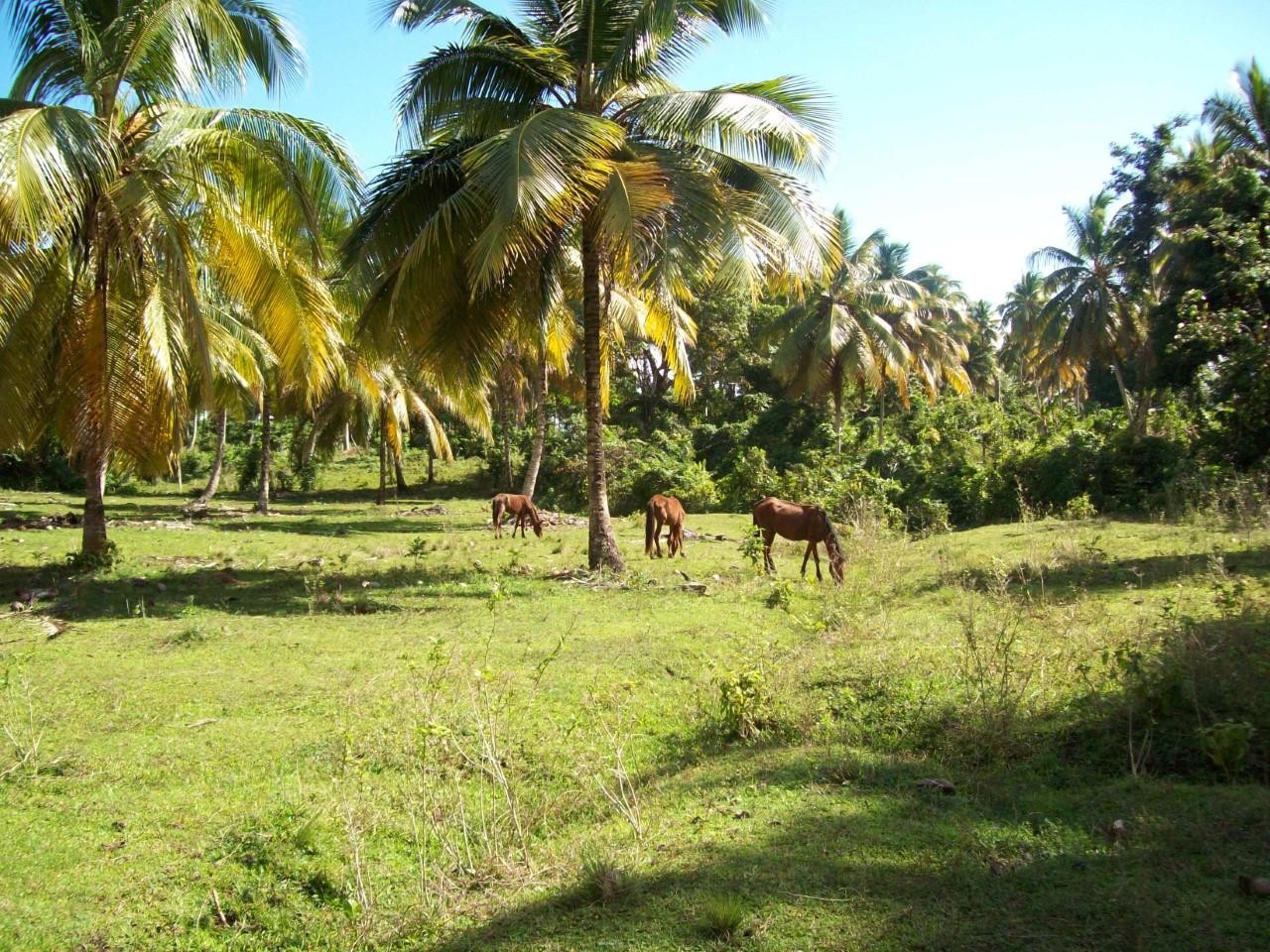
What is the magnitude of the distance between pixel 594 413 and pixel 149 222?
6423 mm

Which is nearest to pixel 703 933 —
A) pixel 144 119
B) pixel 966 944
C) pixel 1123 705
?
pixel 966 944

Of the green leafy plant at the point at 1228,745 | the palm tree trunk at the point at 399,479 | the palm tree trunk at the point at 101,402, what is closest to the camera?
the green leafy plant at the point at 1228,745

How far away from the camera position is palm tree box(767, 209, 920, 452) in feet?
102

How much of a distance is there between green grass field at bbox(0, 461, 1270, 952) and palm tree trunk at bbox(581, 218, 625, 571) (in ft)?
11.8

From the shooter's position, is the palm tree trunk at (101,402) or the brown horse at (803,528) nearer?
the palm tree trunk at (101,402)

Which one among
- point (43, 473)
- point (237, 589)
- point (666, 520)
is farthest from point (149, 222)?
point (43, 473)

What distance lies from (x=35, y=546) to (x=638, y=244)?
11802 millimetres

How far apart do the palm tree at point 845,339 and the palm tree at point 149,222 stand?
→ 2165 centimetres

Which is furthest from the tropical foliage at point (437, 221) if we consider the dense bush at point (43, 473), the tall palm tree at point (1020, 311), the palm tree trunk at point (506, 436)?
the tall palm tree at point (1020, 311)

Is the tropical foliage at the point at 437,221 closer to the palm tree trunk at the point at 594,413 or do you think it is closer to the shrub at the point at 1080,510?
the palm tree trunk at the point at 594,413

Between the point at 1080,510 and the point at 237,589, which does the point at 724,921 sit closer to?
the point at 237,589

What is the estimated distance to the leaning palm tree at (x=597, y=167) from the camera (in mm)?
11781

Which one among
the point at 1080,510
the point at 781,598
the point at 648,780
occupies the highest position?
the point at 1080,510

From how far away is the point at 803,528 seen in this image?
1355 centimetres
